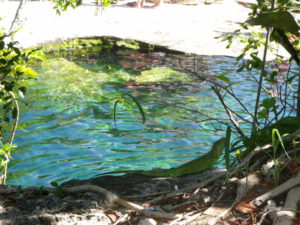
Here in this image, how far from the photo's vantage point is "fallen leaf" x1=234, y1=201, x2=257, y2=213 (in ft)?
7.48

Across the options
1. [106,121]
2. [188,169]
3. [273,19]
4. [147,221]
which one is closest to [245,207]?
[147,221]

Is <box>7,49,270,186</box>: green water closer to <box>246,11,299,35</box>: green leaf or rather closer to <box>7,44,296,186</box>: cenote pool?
<box>7,44,296,186</box>: cenote pool

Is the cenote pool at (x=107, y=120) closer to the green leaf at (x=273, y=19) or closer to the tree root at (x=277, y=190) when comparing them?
the green leaf at (x=273, y=19)

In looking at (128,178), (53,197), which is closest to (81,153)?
(128,178)

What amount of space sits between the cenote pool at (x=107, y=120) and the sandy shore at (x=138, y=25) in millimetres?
1266

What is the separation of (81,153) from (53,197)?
2545 mm

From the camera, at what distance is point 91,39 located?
1209 cm

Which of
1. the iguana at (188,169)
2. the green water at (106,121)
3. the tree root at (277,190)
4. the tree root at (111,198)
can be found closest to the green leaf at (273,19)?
the tree root at (277,190)

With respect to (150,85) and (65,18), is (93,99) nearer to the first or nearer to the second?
(150,85)

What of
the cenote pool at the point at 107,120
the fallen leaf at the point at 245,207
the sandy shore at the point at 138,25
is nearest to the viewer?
the fallen leaf at the point at 245,207

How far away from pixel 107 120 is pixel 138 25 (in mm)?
7661

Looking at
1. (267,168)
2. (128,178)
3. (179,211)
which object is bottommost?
(128,178)

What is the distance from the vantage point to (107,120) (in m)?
6.72

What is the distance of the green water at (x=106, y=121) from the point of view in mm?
5211
